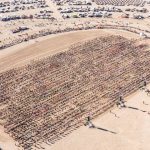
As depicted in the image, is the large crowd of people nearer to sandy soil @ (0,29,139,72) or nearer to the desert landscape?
the desert landscape

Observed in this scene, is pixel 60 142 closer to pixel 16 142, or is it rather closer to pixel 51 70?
pixel 16 142

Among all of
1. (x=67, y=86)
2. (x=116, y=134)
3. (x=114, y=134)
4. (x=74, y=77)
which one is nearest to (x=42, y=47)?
(x=74, y=77)

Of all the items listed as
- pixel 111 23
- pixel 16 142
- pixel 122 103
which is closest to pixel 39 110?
pixel 16 142

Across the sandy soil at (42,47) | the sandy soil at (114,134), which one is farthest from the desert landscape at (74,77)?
the sandy soil at (114,134)

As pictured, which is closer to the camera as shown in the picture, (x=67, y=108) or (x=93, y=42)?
(x=67, y=108)

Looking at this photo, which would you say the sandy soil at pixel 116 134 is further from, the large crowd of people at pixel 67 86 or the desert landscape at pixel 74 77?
the large crowd of people at pixel 67 86
